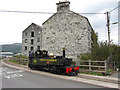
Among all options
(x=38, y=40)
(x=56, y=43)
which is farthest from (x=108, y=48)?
(x=38, y=40)

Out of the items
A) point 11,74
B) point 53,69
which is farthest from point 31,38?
point 53,69

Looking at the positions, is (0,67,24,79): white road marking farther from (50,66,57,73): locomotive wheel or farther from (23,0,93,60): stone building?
(23,0,93,60): stone building

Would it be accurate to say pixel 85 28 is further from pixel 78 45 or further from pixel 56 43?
pixel 56 43

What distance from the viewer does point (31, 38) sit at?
3472 centimetres

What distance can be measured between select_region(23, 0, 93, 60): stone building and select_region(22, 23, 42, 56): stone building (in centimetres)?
532

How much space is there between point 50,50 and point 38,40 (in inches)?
298

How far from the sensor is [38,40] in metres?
33.4

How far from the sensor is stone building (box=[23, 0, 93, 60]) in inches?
953

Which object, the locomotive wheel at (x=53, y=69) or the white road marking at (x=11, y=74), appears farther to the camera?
the locomotive wheel at (x=53, y=69)

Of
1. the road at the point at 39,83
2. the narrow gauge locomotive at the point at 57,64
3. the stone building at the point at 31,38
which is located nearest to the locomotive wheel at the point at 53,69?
the narrow gauge locomotive at the point at 57,64

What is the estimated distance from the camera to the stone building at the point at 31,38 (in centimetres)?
3351

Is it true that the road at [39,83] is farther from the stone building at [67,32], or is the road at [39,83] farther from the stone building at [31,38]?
the stone building at [31,38]

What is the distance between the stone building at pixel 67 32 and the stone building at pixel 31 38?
210 inches

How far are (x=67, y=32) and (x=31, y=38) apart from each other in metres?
13.2
